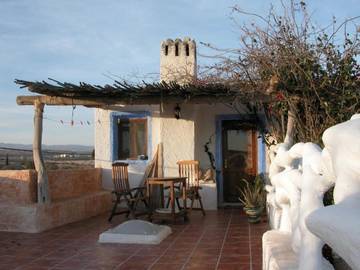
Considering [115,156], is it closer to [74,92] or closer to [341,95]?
[74,92]

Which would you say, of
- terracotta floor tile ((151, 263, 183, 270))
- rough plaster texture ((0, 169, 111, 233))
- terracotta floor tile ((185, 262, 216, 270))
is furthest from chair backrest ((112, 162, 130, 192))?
terracotta floor tile ((185, 262, 216, 270))

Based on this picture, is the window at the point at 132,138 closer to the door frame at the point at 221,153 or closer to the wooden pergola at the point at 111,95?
the door frame at the point at 221,153

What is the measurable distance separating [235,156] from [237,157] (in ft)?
0.16

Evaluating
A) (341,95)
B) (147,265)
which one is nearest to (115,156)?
(147,265)

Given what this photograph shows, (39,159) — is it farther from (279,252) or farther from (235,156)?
Result: (279,252)

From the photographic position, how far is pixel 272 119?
7559mm

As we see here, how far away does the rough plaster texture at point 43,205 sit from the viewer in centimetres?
724

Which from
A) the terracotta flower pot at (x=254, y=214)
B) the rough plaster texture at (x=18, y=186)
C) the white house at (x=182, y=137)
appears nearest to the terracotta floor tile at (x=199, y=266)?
the terracotta flower pot at (x=254, y=214)

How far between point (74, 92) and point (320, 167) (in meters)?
6.00

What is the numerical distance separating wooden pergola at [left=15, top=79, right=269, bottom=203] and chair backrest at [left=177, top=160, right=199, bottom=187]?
1722 mm

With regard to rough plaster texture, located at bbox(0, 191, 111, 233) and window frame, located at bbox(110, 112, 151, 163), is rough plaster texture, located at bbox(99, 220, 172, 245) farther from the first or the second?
window frame, located at bbox(110, 112, 151, 163)

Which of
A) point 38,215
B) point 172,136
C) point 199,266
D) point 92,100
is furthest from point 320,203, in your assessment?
point 172,136

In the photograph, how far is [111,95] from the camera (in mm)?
7734

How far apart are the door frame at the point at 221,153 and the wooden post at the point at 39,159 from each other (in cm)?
375
